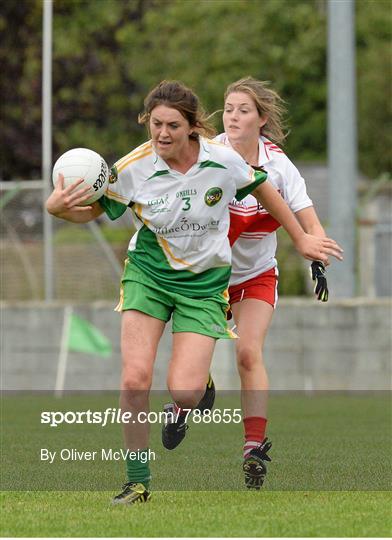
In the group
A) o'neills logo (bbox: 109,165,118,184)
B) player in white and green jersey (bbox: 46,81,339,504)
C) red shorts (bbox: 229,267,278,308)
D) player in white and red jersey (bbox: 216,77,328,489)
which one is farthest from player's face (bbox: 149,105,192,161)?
red shorts (bbox: 229,267,278,308)

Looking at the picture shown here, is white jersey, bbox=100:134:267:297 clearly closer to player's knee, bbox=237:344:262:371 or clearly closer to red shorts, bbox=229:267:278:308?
player's knee, bbox=237:344:262:371

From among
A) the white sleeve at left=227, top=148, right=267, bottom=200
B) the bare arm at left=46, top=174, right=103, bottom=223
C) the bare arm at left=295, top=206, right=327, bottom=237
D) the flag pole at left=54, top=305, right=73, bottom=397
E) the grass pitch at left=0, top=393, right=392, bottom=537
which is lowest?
the grass pitch at left=0, top=393, right=392, bottom=537

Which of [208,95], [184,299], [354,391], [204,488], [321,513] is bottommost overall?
[321,513]

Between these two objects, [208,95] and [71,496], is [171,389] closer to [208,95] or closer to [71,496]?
[71,496]

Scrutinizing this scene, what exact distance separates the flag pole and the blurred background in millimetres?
287

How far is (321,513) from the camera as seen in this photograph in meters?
6.13

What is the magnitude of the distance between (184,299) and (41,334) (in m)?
8.99

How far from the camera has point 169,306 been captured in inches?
270

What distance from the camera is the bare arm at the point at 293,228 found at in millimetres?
7062

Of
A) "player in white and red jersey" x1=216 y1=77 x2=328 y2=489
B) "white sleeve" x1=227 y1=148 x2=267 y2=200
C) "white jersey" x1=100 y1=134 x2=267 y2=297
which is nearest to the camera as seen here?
"white jersey" x1=100 y1=134 x2=267 y2=297

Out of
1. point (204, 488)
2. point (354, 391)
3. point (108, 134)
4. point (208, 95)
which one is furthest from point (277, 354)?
point (208, 95)

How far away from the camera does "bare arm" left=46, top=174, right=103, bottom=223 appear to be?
6.59m

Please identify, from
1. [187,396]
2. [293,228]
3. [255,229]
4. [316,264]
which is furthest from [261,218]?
[187,396]

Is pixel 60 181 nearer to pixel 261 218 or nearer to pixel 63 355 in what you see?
pixel 261 218
